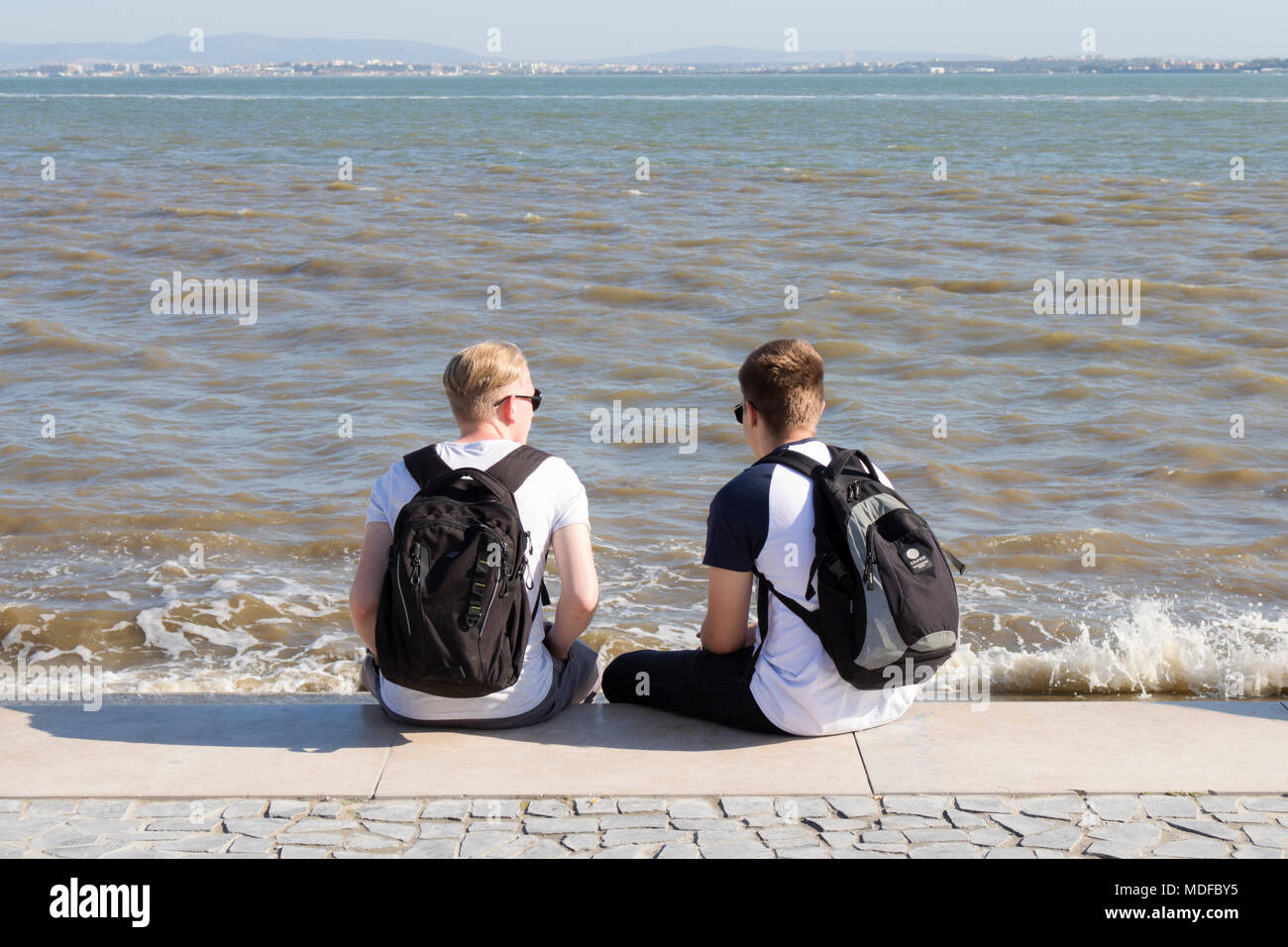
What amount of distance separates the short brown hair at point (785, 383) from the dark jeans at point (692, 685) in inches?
28.6

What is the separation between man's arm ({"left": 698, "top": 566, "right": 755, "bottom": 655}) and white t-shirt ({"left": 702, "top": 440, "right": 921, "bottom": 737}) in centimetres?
5

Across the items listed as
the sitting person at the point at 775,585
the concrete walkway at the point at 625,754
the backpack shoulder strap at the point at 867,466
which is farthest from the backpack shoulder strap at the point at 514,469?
the backpack shoulder strap at the point at 867,466

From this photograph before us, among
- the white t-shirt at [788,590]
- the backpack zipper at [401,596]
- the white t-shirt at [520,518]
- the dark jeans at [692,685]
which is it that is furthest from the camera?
the dark jeans at [692,685]

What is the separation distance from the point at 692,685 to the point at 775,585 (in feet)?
1.68

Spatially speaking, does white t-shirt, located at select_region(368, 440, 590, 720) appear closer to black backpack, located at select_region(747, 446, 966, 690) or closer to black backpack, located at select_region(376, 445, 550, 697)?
black backpack, located at select_region(376, 445, 550, 697)

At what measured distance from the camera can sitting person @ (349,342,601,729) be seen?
12.4ft

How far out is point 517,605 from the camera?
3697 millimetres

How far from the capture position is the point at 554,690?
4074 mm

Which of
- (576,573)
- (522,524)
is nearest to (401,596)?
(522,524)

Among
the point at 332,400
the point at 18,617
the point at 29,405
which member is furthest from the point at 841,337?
the point at 18,617

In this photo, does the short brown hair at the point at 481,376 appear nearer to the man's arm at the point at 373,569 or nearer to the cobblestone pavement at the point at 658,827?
the man's arm at the point at 373,569

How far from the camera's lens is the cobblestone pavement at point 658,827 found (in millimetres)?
3195
